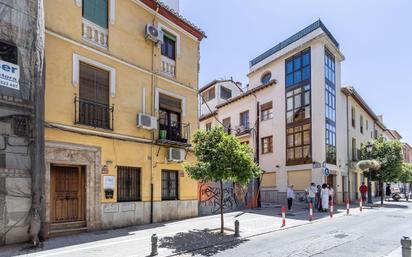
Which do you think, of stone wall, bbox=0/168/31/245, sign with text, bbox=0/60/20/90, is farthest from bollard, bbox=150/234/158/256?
sign with text, bbox=0/60/20/90

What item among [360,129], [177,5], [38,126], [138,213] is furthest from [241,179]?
[360,129]

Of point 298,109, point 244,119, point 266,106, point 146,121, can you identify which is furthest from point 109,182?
point 244,119

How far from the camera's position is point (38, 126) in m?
9.27

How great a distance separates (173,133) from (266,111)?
13.9 m

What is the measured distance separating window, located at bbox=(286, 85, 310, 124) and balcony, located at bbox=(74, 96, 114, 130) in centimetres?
1551

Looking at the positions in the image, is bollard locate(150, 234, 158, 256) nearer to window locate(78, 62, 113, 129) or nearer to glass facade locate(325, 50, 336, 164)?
window locate(78, 62, 113, 129)

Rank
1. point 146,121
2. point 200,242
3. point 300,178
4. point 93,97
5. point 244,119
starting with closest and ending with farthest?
1. point 200,242
2. point 93,97
3. point 146,121
4. point 300,178
5. point 244,119

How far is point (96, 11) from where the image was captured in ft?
39.1

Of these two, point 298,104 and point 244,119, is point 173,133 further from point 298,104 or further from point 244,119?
point 244,119

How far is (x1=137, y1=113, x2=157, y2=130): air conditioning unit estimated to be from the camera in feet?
41.9

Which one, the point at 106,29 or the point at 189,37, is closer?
the point at 106,29

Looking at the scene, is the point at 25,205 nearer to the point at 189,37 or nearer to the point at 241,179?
the point at 241,179

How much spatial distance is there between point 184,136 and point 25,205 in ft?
25.1

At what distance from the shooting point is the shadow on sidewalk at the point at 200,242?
848 centimetres
